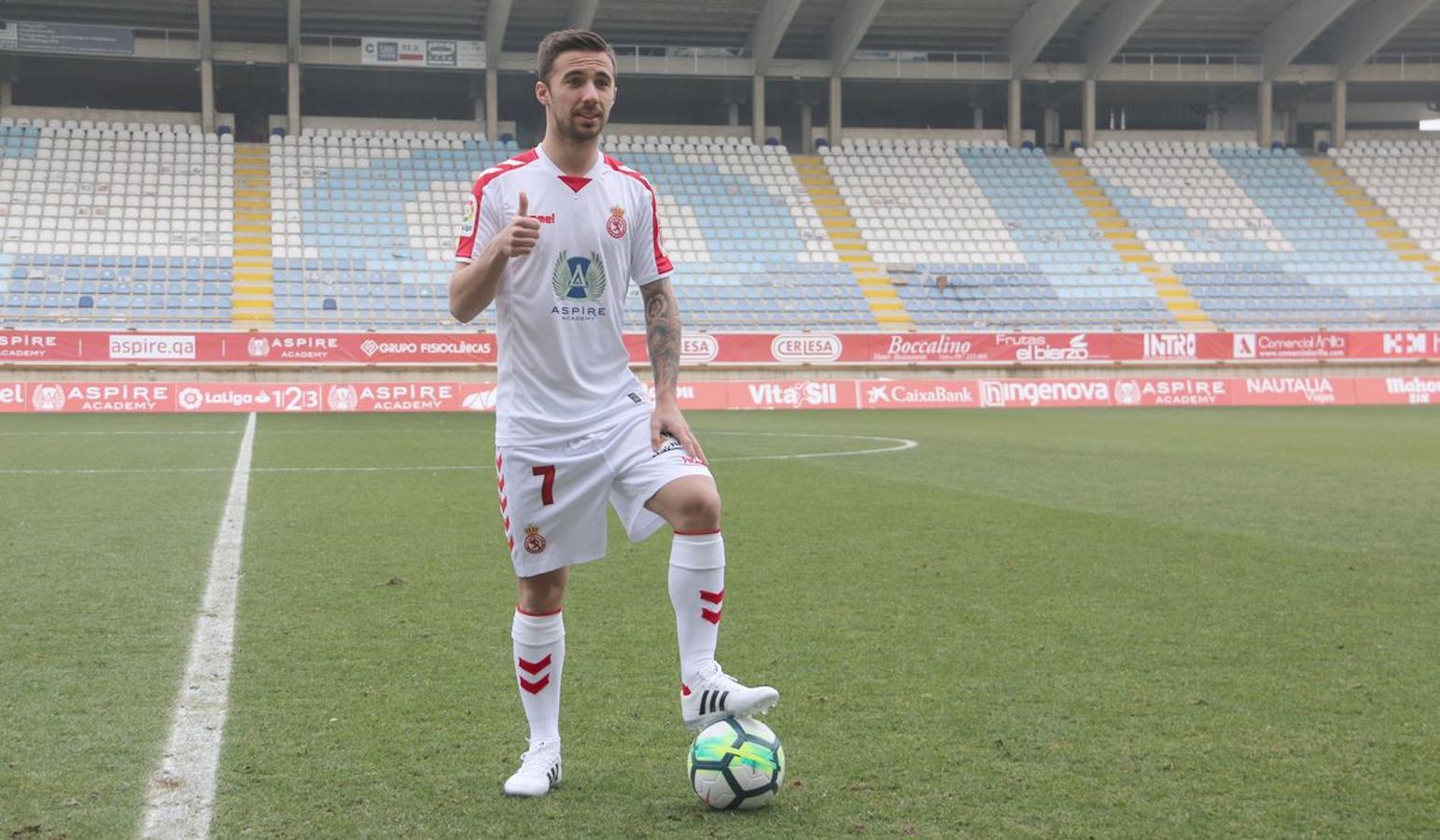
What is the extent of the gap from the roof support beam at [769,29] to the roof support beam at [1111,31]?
8.29 metres

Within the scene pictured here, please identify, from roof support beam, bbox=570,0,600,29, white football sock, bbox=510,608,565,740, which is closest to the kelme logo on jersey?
white football sock, bbox=510,608,565,740

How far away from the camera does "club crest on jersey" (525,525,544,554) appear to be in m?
3.69

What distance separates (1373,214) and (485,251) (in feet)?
130

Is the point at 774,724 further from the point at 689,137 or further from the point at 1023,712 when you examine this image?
the point at 689,137

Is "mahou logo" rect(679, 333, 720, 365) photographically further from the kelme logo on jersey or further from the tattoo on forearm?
the kelme logo on jersey

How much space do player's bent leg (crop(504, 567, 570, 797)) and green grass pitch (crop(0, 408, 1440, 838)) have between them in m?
0.14

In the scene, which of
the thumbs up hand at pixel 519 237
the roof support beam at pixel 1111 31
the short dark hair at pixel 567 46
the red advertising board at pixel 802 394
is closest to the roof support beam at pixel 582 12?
the red advertising board at pixel 802 394

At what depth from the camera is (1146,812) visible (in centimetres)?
326

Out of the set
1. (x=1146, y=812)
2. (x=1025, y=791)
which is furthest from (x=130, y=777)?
(x=1146, y=812)

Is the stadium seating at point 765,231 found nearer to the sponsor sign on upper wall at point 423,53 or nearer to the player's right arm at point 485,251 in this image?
the sponsor sign on upper wall at point 423,53

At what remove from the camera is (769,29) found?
3484 centimetres

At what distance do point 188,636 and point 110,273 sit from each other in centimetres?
2809

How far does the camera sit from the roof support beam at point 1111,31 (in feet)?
113

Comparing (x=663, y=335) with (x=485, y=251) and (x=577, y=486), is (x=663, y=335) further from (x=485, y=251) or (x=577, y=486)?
(x=485, y=251)
